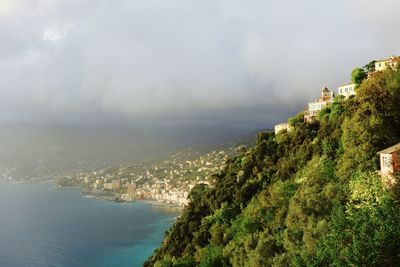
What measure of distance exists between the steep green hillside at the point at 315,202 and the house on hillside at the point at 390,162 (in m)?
0.59

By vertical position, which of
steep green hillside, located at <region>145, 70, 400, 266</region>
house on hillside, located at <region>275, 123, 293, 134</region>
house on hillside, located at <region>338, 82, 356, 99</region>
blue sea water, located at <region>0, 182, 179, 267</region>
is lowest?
blue sea water, located at <region>0, 182, 179, 267</region>

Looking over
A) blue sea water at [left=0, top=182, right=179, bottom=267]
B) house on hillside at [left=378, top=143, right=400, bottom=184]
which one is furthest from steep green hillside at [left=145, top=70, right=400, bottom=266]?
blue sea water at [left=0, top=182, right=179, bottom=267]

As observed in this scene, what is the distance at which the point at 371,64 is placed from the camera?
48.8 m

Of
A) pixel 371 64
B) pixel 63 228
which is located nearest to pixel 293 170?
pixel 371 64

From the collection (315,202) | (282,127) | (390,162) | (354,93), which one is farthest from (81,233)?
(390,162)

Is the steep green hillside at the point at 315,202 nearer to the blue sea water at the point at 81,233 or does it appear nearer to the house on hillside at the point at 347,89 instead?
the house on hillside at the point at 347,89

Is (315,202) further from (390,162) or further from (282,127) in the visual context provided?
(282,127)

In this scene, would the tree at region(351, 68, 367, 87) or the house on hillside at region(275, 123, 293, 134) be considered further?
the house on hillside at region(275, 123, 293, 134)

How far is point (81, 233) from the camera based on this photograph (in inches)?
4594

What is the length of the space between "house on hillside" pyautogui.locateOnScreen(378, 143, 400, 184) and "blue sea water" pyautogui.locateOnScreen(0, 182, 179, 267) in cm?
7120

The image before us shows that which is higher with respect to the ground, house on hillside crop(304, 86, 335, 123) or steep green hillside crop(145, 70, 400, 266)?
house on hillside crop(304, 86, 335, 123)

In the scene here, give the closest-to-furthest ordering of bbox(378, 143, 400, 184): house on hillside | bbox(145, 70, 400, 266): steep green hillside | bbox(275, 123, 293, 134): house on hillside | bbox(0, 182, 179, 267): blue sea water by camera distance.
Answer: bbox(145, 70, 400, 266): steep green hillside → bbox(378, 143, 400, 184): house on hillside → bbox(275, 123, 293, 134): house on hillside → bbox(0, 182, 179, 267): blue sea water

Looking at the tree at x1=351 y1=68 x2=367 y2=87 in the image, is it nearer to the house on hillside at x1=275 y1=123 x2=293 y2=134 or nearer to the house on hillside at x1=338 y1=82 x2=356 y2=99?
the house on hillside at x1=338 y1=82 x2=356 y2=99

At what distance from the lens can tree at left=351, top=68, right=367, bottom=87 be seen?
46875 mm
